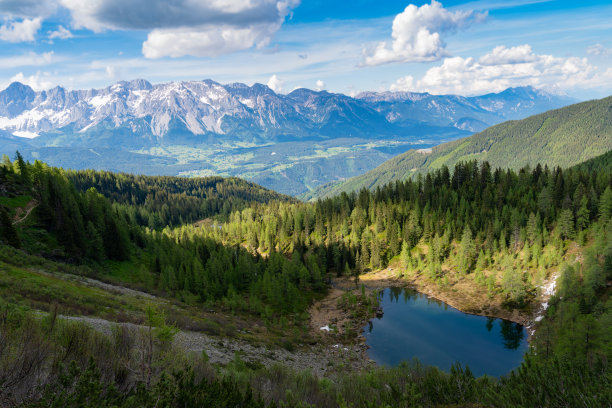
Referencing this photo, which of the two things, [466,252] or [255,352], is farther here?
[466,252]

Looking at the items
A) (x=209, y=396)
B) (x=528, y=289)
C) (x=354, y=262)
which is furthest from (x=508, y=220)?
(x=209, y=396)

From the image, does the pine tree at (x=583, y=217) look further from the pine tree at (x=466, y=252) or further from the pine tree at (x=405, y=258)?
the pine tree at (x=405, y=258)

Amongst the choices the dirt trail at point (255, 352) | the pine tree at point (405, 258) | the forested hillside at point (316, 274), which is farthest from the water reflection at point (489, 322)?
the dirt trail at point (255, 352)

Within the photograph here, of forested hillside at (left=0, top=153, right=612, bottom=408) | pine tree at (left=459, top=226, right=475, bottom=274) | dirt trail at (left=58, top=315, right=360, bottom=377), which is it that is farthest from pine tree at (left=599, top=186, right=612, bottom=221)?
dirt trail at (left=58, top=315, right=360, bottom=377)

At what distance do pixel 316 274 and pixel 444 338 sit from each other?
40.6 m

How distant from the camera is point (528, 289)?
82875 mm

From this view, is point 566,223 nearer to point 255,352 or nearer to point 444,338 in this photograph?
point 444,338

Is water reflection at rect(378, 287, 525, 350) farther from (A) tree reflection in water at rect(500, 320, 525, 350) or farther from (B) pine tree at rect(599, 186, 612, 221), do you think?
(B) pine tree at rect(599, 186, 612, 221)

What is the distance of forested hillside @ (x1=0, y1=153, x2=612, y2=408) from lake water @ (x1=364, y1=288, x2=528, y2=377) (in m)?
8.05

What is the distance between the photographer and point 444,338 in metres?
73.4

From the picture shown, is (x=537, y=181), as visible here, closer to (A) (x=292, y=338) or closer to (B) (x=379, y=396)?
(A) (x=292, y=338)

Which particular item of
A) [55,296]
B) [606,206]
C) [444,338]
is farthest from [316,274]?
[606,206]

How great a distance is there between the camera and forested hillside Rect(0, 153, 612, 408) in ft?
50.2

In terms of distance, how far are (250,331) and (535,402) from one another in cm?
4529
